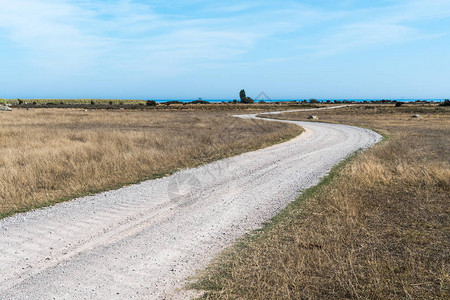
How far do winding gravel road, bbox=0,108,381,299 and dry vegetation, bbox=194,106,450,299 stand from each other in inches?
22.7

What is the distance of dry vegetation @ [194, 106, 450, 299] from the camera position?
4.50 meters

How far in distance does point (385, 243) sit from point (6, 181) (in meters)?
10.7

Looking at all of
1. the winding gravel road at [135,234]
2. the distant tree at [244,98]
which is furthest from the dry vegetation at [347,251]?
the distant tree at [244,98]

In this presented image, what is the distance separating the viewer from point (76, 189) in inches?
376

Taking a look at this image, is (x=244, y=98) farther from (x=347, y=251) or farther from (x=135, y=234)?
(x=347, y=251)

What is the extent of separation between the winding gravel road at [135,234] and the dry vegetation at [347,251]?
22.7 inches

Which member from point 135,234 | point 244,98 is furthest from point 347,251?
point 244,98

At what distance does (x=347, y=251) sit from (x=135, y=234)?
13.2 ft

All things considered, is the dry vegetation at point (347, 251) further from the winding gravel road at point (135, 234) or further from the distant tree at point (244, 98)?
the distant tree at point (244, 98)

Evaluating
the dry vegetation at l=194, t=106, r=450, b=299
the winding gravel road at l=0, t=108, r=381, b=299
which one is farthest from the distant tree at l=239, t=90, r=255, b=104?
the dry vegetation at l=194, t=106, r=450, b=299

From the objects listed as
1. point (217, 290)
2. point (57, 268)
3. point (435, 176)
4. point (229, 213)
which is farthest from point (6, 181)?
point (435, 176)

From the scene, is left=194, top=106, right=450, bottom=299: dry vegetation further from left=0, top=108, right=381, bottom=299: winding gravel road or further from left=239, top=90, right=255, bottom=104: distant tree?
left=239, top=90, right=255, bottom=104: distant tree

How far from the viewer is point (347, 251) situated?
564cm

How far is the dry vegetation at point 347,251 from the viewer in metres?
4.50
